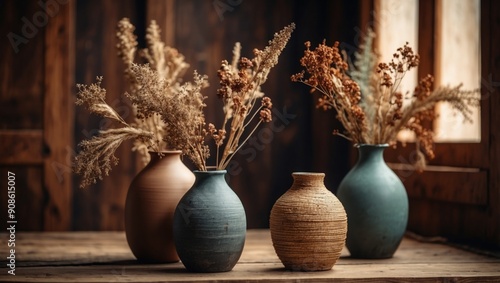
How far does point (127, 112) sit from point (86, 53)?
0.36 m

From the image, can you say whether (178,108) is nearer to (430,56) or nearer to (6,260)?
(6,260)

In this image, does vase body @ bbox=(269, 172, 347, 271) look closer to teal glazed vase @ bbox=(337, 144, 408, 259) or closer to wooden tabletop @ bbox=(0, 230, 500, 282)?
wooden tabletop @ bbox=(0, 230, 500, 282)

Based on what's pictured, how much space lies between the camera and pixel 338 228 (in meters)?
1.87

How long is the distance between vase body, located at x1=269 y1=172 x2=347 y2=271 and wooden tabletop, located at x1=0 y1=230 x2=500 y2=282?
4 centimetres

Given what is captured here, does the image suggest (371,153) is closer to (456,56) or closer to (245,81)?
(245,81)

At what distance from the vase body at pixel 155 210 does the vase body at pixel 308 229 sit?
0.31 m

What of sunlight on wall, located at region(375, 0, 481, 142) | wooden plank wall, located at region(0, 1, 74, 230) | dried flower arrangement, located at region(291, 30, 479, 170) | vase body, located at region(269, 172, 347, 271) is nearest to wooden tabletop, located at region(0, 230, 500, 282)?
vase body, located at region(269, 172, 347, 271)

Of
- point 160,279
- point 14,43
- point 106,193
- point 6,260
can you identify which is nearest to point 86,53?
point 14,43

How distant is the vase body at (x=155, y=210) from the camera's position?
1.96 m

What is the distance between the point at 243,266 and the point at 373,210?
0.47 metres

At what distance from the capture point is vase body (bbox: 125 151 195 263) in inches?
77.3

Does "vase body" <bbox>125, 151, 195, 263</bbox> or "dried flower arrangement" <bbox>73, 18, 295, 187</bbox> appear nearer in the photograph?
"dried flower arrangement" <bbox>73, 18, 295, 187</bbox>

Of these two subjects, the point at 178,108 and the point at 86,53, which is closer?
the point at 178,108

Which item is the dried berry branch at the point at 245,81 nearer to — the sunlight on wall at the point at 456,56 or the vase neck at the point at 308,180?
the vase neck at the point at 308,180
